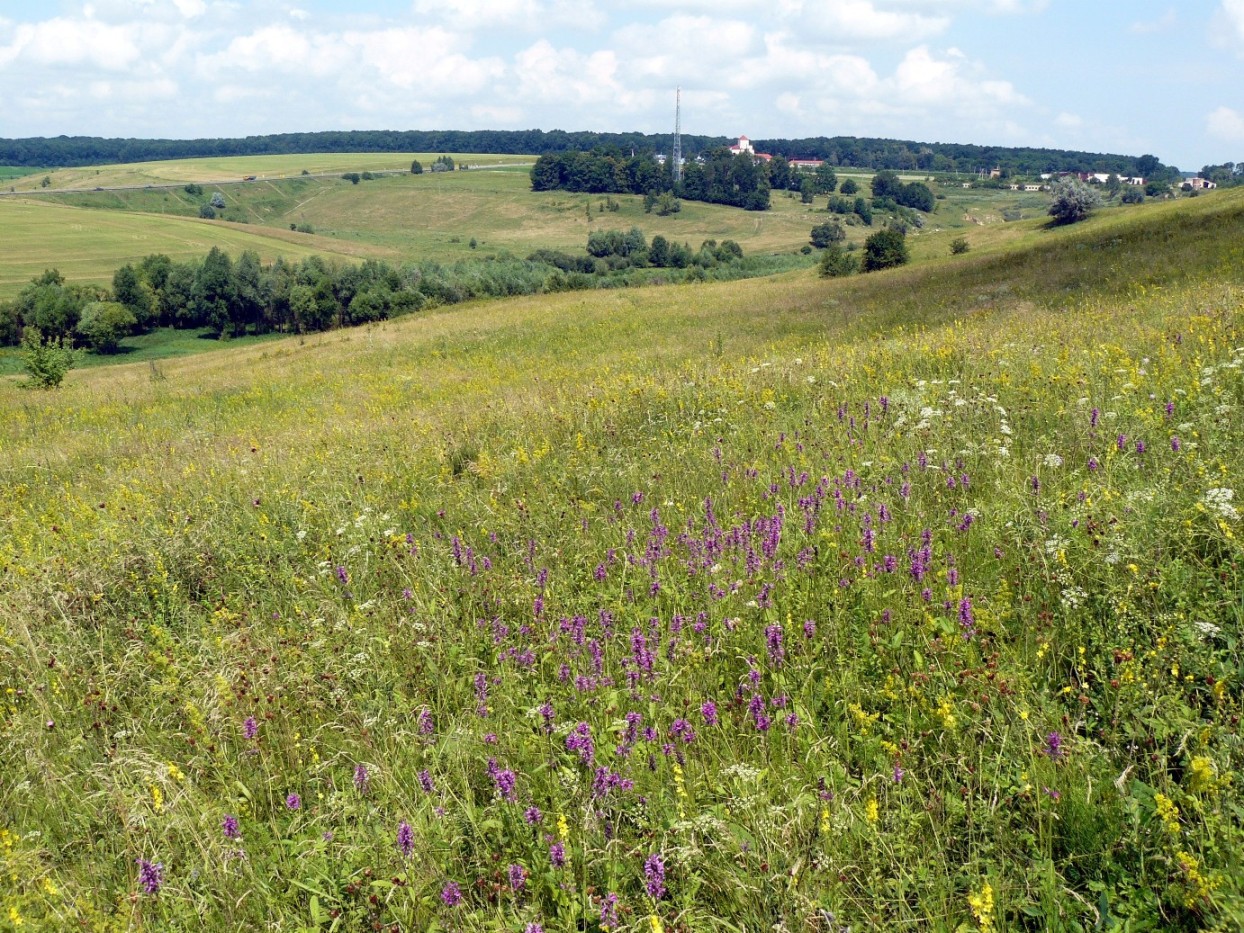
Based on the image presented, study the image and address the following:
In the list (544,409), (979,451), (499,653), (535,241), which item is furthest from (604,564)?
(535,241)

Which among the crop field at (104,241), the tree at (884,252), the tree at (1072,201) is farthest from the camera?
the crop field at (104,241)

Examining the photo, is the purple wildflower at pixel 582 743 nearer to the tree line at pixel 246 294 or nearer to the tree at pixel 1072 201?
the tree at pixel 1072 201

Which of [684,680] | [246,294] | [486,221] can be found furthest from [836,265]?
[486,221]

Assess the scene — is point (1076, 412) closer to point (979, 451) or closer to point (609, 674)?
point (979, 451)

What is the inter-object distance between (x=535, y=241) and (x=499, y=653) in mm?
165169

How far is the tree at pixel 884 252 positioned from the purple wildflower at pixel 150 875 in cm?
5144

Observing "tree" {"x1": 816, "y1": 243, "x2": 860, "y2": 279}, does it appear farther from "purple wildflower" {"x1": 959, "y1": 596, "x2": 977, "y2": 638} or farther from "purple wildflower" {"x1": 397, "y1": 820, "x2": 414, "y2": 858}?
"purple wildflower" {"x1": 397, "y1": 820, "x2": 414, "y2": 858}

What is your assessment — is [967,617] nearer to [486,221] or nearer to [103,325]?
[103,325]

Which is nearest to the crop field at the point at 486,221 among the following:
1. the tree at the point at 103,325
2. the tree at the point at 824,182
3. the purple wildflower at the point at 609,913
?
the tree at the point at 824,182

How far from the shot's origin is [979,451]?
5.37m

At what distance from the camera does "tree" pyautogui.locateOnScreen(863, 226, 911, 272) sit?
160ft

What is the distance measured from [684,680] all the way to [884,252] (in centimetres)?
5149

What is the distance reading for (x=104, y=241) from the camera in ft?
436

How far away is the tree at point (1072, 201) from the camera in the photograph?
186 feet
